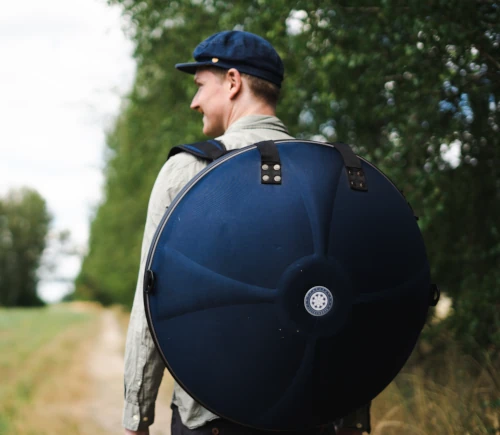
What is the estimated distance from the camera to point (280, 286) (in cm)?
143

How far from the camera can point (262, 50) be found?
1.89m

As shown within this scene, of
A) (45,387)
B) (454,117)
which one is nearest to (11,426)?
(45,387)

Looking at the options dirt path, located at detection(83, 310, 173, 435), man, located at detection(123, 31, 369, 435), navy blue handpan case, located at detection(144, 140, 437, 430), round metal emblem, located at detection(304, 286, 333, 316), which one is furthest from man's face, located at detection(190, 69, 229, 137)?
dirt path, located at detection(83, 310, 173, 435)

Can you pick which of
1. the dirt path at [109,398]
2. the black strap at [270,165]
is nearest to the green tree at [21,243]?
the dirt path at [109,398]

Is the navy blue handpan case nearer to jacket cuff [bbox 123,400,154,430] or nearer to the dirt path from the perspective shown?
jacket cuff [bbox 123,400,154,430]

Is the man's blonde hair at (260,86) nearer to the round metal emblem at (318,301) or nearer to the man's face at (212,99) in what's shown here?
the man's face at (212,99)

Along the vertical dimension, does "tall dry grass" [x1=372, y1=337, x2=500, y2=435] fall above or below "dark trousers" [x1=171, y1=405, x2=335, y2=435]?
below

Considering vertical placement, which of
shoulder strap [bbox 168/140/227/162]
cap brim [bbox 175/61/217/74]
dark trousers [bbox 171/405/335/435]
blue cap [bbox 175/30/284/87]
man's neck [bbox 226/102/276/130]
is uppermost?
blue cap [bbox 175/30/284/87]

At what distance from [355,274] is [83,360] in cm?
1325

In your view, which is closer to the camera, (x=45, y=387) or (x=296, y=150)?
(x=296, y=150)

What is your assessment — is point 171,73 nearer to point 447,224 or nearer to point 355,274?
point 447,224

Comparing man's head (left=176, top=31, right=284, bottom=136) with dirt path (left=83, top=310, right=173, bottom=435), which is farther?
dirt path (left=83, top=310, right=173, bottom=435)

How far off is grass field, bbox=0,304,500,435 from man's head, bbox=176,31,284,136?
7.94 ft

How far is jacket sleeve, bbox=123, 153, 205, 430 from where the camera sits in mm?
1731
